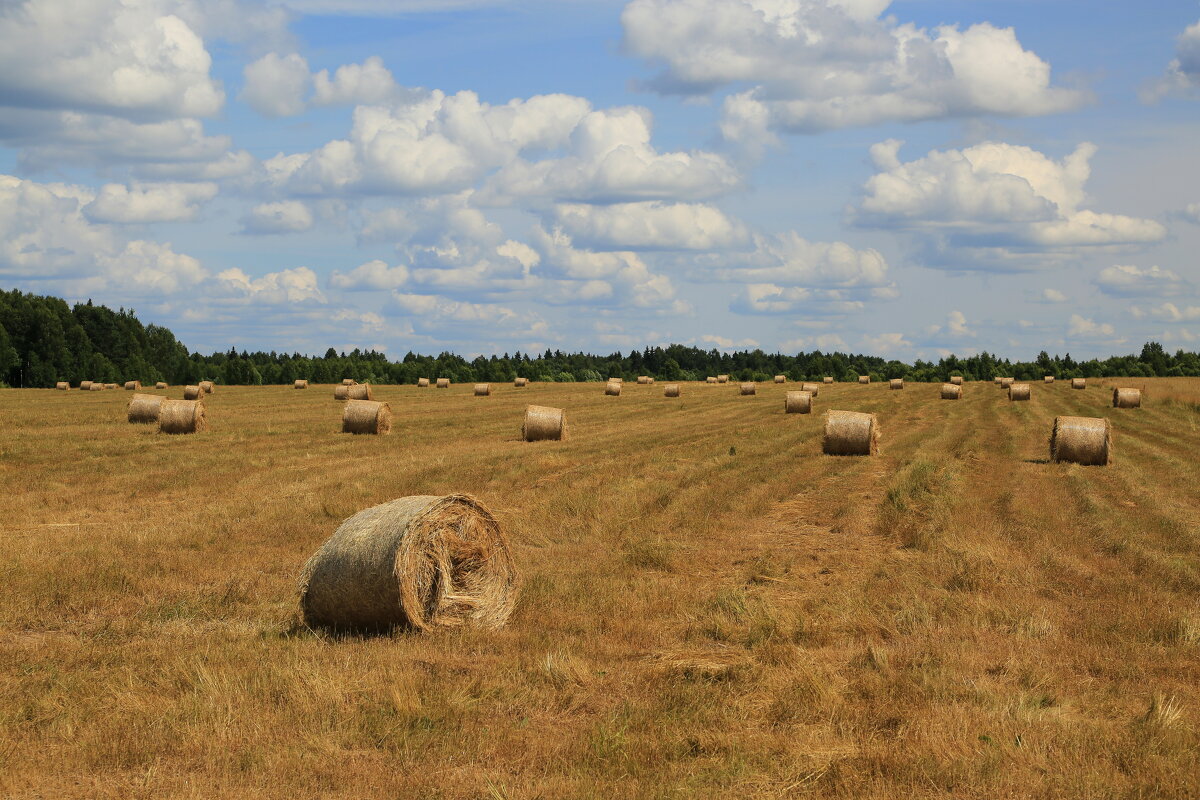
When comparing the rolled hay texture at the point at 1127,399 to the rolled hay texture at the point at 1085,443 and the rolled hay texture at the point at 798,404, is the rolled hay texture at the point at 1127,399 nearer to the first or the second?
the rolled hay texture at the point at 798,404

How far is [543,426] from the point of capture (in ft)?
100

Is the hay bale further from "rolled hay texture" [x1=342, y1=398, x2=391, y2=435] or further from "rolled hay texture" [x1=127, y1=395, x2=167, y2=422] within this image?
"rolled hay texture" [x1=127, y1=395, x2=167, y2=422]

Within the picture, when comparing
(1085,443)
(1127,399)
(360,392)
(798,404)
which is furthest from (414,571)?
(1127,399)

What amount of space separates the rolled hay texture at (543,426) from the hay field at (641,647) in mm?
8330

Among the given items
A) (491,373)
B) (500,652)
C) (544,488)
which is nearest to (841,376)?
(491,373)

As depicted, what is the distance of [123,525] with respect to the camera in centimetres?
1630

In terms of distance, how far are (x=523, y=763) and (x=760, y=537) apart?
9268 millimetres

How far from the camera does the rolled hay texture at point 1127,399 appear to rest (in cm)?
4738

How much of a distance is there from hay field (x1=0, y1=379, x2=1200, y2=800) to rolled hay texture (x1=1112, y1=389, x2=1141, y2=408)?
27.9 meters

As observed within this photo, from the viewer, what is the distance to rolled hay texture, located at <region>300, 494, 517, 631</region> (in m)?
10.1

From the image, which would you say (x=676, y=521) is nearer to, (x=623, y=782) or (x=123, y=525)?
(x=123, y=525)

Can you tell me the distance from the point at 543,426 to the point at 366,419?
6266mm

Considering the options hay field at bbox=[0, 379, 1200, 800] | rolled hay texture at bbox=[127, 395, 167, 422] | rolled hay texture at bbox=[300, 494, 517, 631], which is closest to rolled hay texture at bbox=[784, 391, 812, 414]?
hay field at bbox=[0, 379, 1200, 800]

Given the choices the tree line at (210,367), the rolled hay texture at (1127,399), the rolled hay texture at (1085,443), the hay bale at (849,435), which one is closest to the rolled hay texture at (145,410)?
the hay bale at (849,435)
